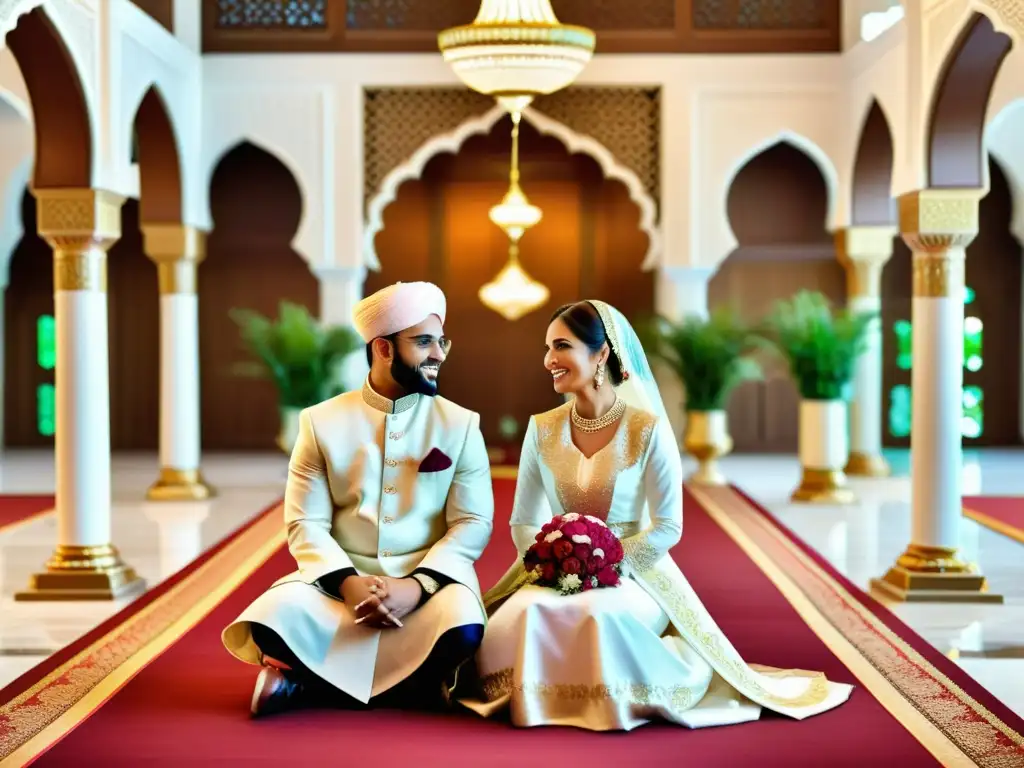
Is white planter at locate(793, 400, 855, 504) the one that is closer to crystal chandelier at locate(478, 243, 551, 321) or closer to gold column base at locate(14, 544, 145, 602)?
crystal chandelier at locate(478, 243, 551, 321)

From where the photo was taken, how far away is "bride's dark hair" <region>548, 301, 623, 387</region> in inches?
185

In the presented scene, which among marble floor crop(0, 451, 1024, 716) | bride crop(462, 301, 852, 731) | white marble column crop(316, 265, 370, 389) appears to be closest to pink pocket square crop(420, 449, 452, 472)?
bride crop(462, 301, 852, 731)

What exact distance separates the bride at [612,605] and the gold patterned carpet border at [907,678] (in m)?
0.32

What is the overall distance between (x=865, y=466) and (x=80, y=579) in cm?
719

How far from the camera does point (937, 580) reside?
698 cm

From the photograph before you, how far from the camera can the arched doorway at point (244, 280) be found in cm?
1441

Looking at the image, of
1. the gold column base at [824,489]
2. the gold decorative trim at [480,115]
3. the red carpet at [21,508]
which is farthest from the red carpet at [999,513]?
the red carpet at [21,508]

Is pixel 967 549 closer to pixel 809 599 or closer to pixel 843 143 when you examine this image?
pixel 809 599

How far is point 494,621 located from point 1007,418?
11.3 meters

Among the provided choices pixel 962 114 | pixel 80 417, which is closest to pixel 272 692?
pixel 80 417

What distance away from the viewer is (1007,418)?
1466cm

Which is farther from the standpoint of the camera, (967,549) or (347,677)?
(967,549)

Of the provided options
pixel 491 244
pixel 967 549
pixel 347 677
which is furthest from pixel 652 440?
pixel 491 244

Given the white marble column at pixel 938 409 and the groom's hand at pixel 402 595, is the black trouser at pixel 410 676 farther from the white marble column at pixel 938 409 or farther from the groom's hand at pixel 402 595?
the white marble column at pixel 938 409
